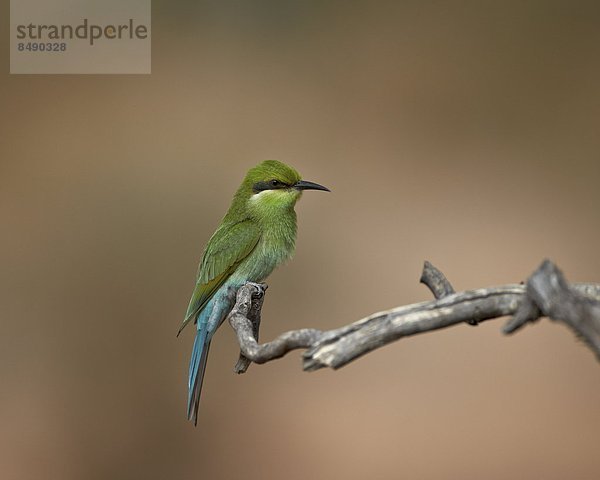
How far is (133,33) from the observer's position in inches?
129

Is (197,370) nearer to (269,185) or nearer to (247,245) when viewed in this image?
(247,245)

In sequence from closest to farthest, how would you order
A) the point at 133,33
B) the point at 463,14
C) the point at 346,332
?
1. the point at 346,332
2. the point at 133,33
3. the point at 463,14

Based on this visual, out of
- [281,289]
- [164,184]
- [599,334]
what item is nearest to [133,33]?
[164,184]

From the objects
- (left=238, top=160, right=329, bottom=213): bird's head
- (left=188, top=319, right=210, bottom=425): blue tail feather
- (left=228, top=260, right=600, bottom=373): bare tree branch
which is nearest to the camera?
(left=228, top=260, right=600, bottom=373): bare tree branch

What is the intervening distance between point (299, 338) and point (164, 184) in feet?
8.08

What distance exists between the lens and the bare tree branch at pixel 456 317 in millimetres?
874

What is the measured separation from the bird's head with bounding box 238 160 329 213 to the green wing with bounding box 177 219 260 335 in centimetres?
6

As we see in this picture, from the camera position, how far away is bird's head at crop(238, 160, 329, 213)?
1.94 meters

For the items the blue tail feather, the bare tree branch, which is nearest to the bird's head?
the blue tail feather

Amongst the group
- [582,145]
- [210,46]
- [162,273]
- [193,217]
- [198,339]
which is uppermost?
[210,46]

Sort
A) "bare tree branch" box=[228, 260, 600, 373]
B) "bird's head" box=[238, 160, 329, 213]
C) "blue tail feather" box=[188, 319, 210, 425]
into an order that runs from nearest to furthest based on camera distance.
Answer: "bare tree branch" box=[228, 260, 600, 373] < "blue tail feather" box=[188, 319, 210, 425] < "bird's head" box=[238, 160, 329, 213]

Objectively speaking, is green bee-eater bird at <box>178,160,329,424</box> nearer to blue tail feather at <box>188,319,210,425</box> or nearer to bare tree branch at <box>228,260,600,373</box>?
blue tail feather at <box>188,319,210,425</box>

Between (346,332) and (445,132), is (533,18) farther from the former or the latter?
(346,332)

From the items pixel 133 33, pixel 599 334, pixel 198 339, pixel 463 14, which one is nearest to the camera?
pixel 599 334
